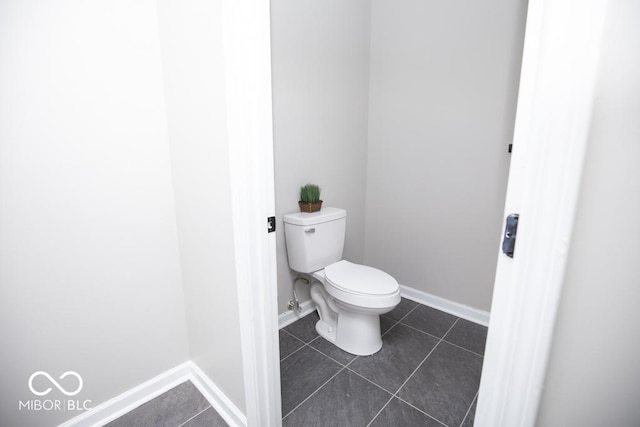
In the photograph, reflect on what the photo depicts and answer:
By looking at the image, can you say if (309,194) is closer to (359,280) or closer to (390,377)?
(359,280)

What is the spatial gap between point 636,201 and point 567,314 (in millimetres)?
213

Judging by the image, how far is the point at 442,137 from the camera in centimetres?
199

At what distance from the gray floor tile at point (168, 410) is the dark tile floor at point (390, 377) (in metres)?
0.42

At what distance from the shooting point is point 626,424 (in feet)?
1.57

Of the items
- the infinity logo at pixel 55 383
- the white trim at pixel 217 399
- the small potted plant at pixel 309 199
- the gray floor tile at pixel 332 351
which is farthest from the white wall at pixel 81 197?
the gray floor tile at pixel 332 351

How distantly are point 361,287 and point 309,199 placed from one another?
629mm

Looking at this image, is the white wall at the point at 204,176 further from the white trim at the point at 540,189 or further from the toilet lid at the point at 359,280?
the white trim at the point at 540,189

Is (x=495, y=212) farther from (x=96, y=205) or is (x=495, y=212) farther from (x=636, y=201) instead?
(x=96, y=205)

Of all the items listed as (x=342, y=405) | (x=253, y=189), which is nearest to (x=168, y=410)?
(x=342, y=405)

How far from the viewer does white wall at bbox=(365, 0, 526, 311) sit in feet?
5.75

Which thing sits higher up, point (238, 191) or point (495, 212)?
point (238, 191)

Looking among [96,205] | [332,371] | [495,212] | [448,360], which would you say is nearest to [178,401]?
[332,371]

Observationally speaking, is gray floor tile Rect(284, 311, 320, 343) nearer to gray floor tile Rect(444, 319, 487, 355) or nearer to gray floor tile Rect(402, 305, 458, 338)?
gray floor tile Rect(402, 305, 458, 338)

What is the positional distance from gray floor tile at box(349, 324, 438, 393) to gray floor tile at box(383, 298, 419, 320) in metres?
0.14
